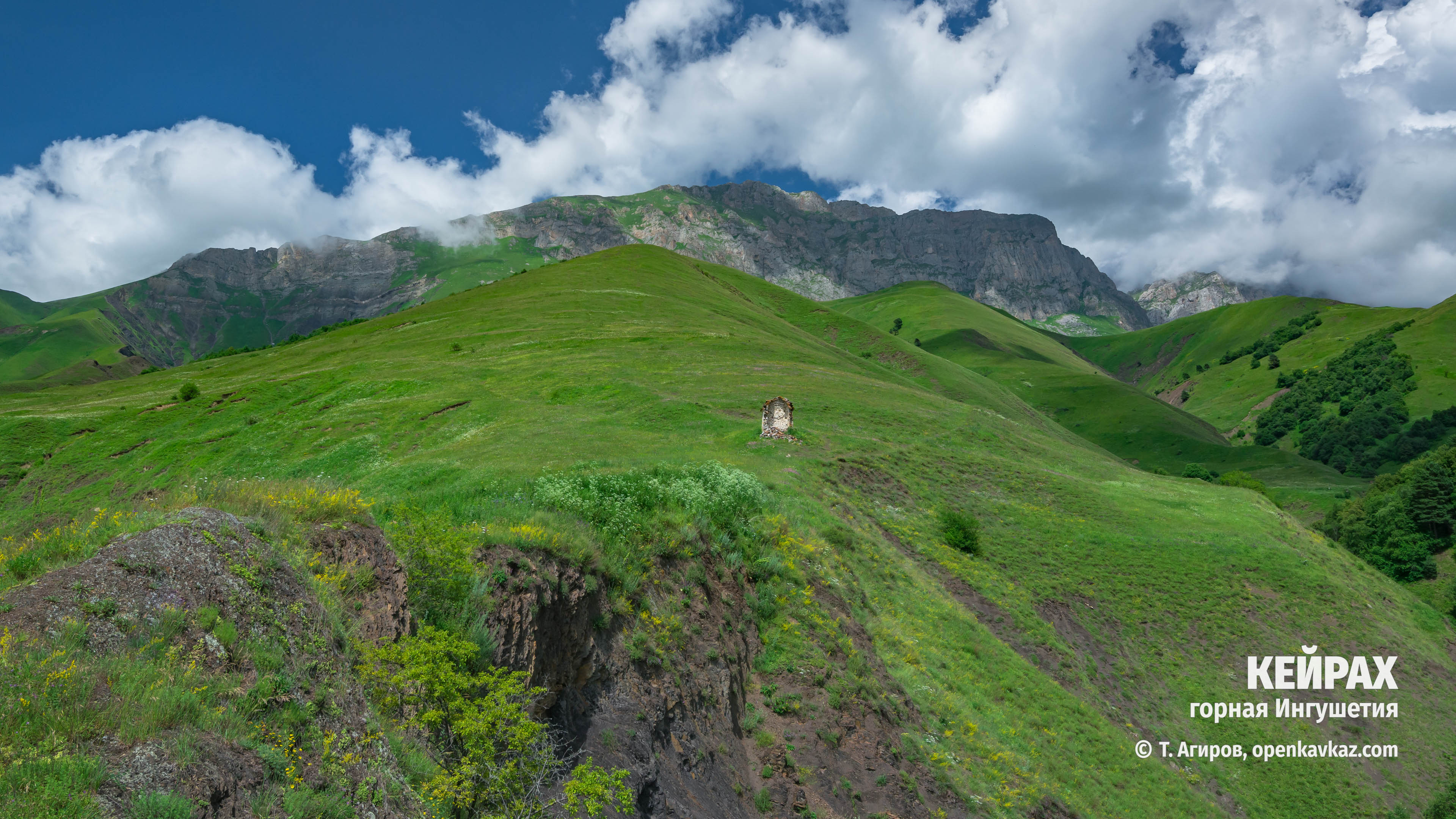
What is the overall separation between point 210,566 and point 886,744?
13.4 metres

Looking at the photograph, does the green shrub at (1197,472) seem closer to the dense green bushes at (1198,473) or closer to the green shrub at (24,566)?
the dense green bushes at (1198,473)

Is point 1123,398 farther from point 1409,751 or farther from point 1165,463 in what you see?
point 1409,751

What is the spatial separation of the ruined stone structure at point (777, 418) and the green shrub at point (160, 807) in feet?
110

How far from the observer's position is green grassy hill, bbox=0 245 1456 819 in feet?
61.7

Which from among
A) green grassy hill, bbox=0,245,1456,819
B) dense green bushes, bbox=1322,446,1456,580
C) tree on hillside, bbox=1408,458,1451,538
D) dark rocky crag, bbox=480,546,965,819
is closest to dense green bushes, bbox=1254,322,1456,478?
dense green bushes, bbox=1322,446,1456,580

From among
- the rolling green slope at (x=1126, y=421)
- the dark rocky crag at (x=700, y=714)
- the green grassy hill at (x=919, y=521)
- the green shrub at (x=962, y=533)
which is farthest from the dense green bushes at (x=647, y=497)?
the rolling green slope at (x=1126, y=421)

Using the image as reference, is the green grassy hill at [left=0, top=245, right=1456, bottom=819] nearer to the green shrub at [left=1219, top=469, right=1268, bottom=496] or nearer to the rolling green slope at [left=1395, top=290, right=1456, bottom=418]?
the green shrub at [left=1219, top=469, right=1268, bottom=496]

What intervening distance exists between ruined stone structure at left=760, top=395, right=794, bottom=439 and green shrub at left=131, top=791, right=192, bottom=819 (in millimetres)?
33384

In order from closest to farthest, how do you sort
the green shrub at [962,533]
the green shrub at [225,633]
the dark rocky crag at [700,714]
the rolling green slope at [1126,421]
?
the green shrub at [225,633], the dark rocky crag at [700,714], the green shrub at [962,533], the rolling green slope at [1126,421]

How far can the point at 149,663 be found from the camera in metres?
5.61

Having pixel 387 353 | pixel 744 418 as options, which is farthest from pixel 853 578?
pixel 387 353

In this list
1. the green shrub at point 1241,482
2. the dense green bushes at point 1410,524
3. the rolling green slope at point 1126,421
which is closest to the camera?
the dense green bushes at point 1410,524

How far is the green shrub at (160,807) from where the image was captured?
448 centimetres

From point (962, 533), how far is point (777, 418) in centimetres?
1224
